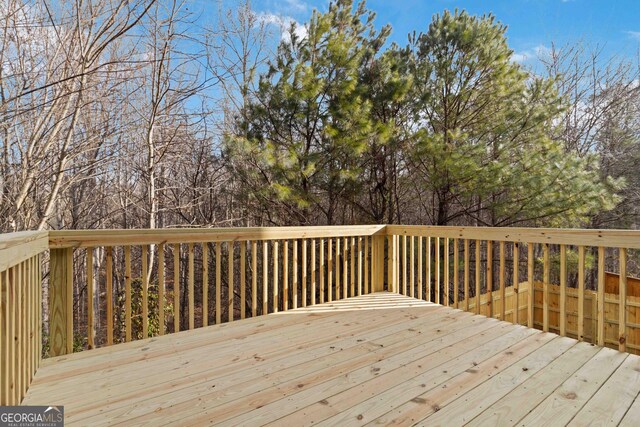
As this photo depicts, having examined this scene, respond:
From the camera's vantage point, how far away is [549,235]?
254 centimetres

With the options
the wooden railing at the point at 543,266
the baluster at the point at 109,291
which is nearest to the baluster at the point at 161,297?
the baluster at the point at 109,291

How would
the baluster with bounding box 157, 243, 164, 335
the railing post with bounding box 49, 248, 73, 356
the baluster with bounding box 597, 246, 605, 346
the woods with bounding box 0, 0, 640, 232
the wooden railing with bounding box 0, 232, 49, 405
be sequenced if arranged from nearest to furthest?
the wooden railing with bounding box 0, 232, 49, 405 < the railing post with bounding box 49, 248, 73, 356 < the baluster with bounding box 597, 246, 605, 346 < the baluster with bounding box 157, 243, 164, 335 < the woods with bounding box 0, 0, 640, 232

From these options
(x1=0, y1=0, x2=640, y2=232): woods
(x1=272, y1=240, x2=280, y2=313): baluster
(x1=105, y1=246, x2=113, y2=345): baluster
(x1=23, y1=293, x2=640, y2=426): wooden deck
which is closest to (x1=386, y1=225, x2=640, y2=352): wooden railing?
(x1=23, y1=293, x2=640, y2=426): wooden deck

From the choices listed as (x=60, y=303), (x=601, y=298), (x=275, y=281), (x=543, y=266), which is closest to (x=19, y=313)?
(x=60, y=303)

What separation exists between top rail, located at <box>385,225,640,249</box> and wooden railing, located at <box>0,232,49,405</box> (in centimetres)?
307

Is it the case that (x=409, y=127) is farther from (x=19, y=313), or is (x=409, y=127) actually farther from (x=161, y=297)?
(x=19, y=313)

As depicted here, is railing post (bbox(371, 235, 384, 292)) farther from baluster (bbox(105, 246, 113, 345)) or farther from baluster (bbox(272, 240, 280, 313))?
baluster (bbox(105, 246, 113, 345))

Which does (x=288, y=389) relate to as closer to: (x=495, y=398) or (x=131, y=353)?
(x=495, y=398)

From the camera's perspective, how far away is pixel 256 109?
5699 millimetres

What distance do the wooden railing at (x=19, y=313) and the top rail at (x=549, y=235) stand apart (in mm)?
3072

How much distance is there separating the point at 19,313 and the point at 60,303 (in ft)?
2.39

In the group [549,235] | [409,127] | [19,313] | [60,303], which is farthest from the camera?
[409,127]

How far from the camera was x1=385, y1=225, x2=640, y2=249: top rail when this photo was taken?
84.3 inches

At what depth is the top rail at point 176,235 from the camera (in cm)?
216
